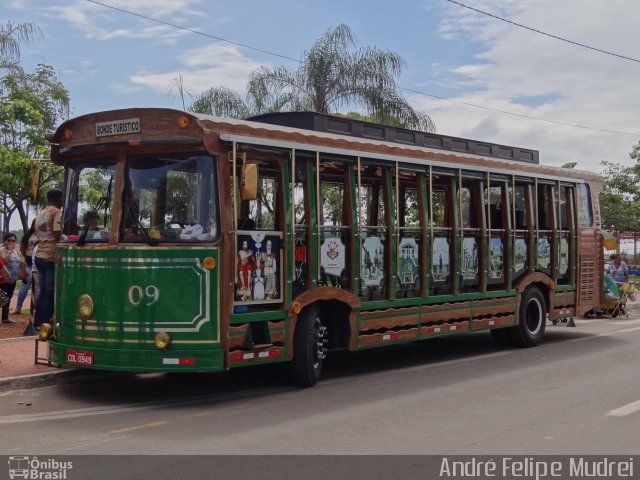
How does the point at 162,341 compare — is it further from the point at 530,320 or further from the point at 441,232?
the point at 530,320

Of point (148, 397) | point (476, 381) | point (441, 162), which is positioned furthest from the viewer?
point (441, 162)

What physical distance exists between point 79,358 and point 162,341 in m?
1.02

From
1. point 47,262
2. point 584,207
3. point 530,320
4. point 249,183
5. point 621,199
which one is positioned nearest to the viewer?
point 249,183

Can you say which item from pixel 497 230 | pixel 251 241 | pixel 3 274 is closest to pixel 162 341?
pixel 251 241

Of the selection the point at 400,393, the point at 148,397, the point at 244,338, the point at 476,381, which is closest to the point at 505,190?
the point at 476,381

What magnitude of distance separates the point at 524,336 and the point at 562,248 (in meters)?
1.89

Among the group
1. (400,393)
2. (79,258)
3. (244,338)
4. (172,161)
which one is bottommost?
(400,393)

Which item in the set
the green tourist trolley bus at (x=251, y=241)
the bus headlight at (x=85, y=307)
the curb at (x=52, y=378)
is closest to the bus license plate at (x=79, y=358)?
the green tourist trolley bus at (x=251, y=241)

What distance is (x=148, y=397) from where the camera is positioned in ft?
28.7

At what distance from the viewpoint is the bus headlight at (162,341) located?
806 cm

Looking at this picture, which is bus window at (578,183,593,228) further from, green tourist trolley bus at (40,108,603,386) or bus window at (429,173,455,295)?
bus window at (429,173,455,295)

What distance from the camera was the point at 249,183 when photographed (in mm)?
8133

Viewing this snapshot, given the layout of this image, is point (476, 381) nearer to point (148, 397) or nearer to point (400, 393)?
point (400, 393)

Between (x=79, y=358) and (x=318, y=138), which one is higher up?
(x=318, y=138)
